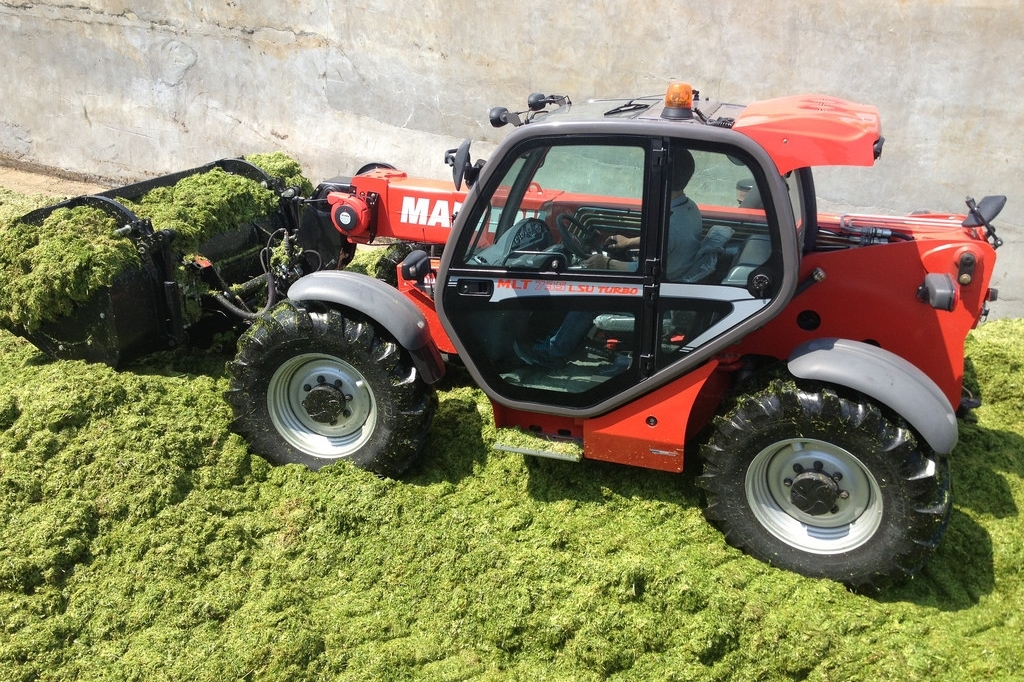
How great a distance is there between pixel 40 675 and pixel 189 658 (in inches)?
20.8

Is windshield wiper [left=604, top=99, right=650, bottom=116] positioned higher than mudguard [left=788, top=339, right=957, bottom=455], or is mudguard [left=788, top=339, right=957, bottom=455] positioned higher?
windshield wiper [left=604, top=99, right=650, bottom=116]

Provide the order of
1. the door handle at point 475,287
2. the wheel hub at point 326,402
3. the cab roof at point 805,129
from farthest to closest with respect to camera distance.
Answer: the wheel hub at point 326,402, the door handle at point 475,287, the cab roof at point 805,129

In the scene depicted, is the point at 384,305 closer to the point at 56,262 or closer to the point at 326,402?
the point at 326,402

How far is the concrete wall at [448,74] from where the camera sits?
6551 millimetres

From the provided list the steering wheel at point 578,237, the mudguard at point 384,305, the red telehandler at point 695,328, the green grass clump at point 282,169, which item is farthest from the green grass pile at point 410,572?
the green grass clump at point 282,169

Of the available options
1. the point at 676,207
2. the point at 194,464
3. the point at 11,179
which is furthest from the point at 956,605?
the point at 11,179

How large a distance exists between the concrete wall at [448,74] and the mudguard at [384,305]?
3985mm

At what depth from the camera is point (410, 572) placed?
11.9 ft

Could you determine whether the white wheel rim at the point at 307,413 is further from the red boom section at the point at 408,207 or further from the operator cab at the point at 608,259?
the red boom section at the point at 408,207

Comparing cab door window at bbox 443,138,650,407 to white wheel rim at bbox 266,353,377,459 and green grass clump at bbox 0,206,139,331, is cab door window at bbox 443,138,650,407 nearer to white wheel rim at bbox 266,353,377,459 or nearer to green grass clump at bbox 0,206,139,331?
white wheel rim at bbox 266,353,377,459

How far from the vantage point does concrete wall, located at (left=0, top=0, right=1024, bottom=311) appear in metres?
6.55

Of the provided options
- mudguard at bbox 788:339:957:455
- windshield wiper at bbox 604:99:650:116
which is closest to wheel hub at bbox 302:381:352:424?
windshield wiper at bbox 604:99:650:116

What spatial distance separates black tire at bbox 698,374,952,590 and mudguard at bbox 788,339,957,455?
0.07m

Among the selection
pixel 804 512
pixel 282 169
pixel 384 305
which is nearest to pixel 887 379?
pixel 804 512
